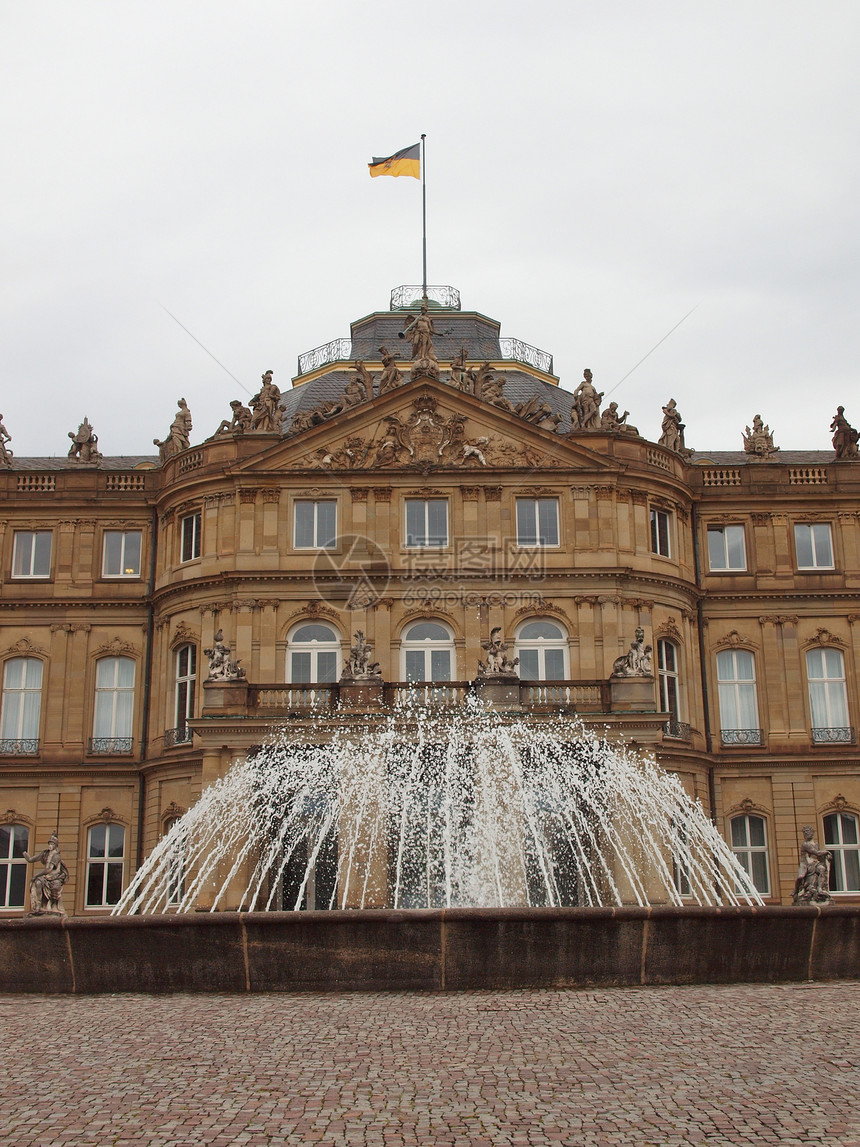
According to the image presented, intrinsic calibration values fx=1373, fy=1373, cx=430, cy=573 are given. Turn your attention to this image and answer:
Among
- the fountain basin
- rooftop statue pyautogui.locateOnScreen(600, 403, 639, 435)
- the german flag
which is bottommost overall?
the fountain basin

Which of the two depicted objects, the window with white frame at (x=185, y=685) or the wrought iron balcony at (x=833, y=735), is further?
the wrought iron balcony at (x=833, y=735)

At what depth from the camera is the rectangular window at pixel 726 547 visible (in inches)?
1735

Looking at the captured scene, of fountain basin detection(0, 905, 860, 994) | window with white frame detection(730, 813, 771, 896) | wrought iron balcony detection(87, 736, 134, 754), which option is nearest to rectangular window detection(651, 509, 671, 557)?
window with white frame detection(730, 813, 771, 896)

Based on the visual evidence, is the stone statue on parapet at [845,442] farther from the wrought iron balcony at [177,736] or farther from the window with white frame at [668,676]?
the wrought iron balcony at [177,736]

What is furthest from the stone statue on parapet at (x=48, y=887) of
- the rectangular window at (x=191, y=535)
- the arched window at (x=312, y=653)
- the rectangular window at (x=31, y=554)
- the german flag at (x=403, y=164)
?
the german flag at (x=403, y=164)

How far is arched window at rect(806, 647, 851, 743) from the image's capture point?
42375mm

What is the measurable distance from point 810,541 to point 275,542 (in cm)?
1717

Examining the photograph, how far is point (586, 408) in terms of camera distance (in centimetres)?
4253

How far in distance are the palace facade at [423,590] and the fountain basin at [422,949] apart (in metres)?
20.0

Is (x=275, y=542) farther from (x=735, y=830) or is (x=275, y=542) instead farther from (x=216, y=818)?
(x=735, y=830)

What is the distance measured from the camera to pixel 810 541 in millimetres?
44156

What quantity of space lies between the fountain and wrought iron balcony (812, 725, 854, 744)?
303 inches

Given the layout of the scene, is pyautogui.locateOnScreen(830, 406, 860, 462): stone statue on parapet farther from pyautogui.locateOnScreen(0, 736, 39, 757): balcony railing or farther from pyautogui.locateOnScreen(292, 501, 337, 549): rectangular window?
pyautogui.locateOnScreen(0, 736, 39, 757): balcony railing

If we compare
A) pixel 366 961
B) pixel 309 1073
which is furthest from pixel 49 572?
pixel 309 1073
